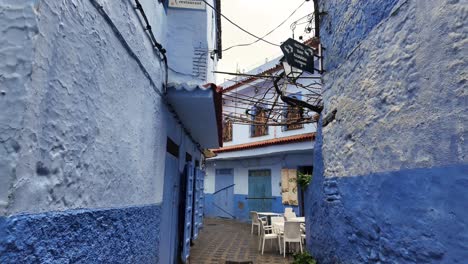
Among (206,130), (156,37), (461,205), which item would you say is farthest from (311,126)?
(461,205)

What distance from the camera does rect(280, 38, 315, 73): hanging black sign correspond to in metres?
4.61

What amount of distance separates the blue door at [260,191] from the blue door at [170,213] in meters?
8.31

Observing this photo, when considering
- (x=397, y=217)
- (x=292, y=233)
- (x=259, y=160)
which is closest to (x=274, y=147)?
(x=259, y=160)

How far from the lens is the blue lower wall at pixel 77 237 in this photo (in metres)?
1.46

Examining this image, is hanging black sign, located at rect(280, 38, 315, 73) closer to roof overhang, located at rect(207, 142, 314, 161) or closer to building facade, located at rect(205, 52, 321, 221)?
building facade, located at rect(205, 52, 321, 221)

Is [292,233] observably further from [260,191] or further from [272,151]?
[260,191]

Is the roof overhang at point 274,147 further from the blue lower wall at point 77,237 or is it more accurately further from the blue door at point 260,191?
the blue lower wall at point 77,237

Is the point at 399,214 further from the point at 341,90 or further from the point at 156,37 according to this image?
the point at 156,37

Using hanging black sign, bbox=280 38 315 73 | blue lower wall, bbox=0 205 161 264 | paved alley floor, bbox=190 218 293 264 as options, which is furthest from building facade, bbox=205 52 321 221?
blue lower wall, bbox=0 205 161 264

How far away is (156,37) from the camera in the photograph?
420 cm

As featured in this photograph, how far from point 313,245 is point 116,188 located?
12.2 feet

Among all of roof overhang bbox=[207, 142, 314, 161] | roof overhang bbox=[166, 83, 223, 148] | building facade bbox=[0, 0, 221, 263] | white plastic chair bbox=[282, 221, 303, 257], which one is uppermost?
roof overhang bbox=[207, 142, 314, 161]

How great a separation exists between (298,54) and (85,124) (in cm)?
362

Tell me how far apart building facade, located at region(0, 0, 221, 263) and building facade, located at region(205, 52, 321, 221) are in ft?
24.2
